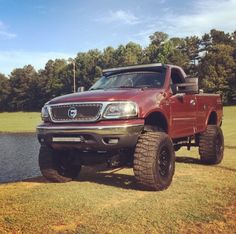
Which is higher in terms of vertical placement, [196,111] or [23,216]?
[196,111]

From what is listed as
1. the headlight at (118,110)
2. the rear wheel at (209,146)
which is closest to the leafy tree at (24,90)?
the rear wheel at (209,146)

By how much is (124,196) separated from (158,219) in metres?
1.40

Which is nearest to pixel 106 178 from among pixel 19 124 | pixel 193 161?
pixel 193 161

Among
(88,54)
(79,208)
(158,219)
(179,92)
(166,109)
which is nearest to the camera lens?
(158,219)

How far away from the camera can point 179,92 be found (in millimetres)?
8383

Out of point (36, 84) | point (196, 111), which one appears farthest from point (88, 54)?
point (196, 111)

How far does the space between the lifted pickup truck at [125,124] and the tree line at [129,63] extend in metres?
67.0

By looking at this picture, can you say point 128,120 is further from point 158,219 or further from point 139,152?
point 158,219

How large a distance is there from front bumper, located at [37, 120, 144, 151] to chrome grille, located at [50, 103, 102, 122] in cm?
12

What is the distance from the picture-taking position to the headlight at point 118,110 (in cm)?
677

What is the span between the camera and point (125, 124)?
669 cm

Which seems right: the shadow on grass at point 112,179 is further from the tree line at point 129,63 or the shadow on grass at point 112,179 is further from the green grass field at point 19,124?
the tree line at point 129,63

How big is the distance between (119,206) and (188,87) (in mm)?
3185

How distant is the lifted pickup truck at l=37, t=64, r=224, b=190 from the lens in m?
6.78
